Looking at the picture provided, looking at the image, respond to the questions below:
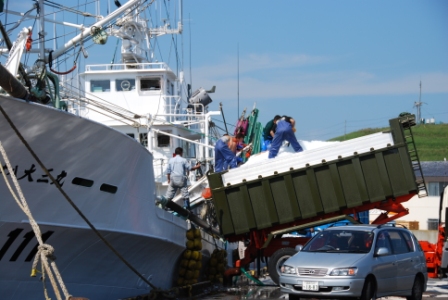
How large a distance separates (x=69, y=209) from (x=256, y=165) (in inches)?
169

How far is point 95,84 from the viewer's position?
22641 millimetres

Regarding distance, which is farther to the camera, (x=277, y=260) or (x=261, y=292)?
(x=261, y=292)

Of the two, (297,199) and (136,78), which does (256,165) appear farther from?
(136,78)

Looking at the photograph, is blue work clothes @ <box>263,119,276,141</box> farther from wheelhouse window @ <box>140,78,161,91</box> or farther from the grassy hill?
the grassy hill

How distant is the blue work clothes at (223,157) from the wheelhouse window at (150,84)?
7.24m

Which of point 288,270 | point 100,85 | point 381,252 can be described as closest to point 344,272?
point 381,252

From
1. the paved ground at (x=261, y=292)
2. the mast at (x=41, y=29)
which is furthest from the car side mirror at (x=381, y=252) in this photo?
the mast at (x=41, y=29)

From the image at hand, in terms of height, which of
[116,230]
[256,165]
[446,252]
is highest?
[256,165]

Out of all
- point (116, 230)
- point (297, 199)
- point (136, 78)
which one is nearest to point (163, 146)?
point (136, 78)

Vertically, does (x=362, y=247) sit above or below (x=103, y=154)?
below

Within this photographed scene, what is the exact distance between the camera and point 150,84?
22641 millimetres

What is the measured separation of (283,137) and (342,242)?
3.40m

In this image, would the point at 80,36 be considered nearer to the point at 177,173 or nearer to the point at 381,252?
the point at 177,173

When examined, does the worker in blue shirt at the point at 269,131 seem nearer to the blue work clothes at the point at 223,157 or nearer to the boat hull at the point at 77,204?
the blue work clothes at the point at 223,157
